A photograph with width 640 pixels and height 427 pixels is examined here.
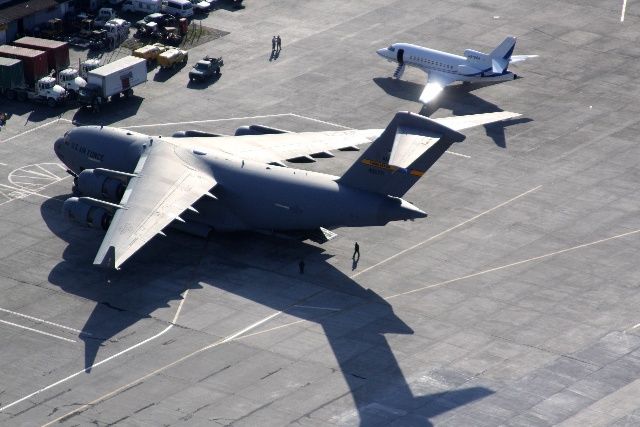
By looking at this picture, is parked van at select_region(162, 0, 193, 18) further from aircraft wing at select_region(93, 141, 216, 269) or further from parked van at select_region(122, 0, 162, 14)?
aircraft wing at select_region(93, 141, 216, 269)

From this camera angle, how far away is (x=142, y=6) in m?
137

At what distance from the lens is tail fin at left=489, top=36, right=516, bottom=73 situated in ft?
392

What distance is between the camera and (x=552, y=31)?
135750 mm

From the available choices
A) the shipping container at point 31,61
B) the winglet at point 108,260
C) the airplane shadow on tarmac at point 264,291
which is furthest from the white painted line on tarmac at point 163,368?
the shipping container at point 31,61

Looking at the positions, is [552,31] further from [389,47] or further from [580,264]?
[580,264]

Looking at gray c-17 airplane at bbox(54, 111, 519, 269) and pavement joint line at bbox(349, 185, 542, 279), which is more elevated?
gray c-17 airplane at bbox(54, 111, 519, 269)

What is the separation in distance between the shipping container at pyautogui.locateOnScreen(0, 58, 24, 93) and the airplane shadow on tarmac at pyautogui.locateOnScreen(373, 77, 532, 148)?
31.4 meters

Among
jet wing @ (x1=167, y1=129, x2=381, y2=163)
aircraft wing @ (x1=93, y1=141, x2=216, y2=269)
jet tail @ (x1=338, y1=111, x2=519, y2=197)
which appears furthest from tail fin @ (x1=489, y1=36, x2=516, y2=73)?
aircraft wing @ (x1=93, y1=141, x2=216, y2=269)

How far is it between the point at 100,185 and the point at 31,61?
1144 inches

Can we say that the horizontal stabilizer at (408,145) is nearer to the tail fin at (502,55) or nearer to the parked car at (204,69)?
the tail fin at (502,55)

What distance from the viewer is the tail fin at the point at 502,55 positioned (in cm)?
11962

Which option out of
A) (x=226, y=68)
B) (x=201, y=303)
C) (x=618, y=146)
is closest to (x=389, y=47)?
(x=226, y=68)

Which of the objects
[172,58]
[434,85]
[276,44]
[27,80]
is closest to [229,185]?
[434,85]

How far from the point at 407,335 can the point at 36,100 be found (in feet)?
160
